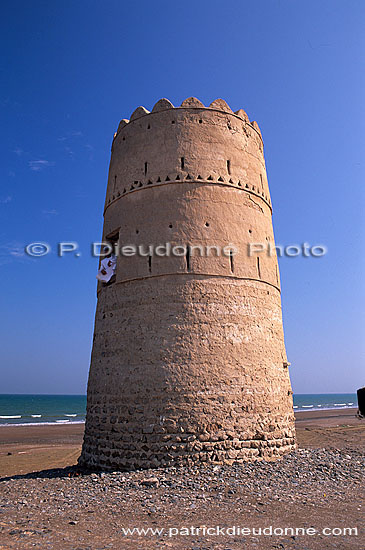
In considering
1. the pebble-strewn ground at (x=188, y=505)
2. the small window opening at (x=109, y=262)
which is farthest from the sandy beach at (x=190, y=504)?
the small window opening at (x=109, y=262)

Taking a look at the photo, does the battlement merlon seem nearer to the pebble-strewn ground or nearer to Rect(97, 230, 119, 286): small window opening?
Rect(97, 230, 119, 286): small window opening

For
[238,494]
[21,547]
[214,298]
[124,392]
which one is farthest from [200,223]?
[21,547]

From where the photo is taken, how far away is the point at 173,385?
9.15m

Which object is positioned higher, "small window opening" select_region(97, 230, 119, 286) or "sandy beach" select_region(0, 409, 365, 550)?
"small window opening" select_region(97, 230, 119, 286)

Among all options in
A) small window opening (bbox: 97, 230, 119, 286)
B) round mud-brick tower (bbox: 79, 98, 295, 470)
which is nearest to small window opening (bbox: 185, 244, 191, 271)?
round mud-brick tower (bbox: 79, 98, 295, 470)

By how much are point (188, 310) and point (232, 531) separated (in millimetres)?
4971

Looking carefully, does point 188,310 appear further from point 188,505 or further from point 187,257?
point 188,505

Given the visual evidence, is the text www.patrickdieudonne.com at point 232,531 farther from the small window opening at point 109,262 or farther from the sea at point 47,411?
the sea at point 47,411

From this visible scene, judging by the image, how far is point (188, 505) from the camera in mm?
6723

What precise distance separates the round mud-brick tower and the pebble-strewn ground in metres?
0.78

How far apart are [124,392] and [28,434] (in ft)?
76.5

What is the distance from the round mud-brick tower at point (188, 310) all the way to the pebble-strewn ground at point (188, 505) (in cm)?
78

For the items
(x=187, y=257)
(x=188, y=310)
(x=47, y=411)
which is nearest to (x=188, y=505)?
(x=188, y=310)

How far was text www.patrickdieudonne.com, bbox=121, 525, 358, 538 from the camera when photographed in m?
5.61
